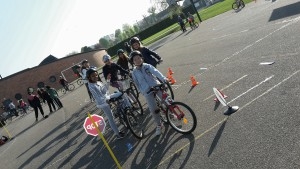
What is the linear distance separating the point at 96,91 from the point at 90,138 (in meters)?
3.60

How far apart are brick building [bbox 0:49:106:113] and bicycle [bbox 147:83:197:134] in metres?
53.6

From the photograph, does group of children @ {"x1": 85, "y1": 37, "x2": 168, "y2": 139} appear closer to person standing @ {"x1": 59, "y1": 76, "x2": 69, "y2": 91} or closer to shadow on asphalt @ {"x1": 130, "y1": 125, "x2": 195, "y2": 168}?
shadow on asphalt @ {"x1": 130, "y1": 125, "x2": 195, "y2": 168}

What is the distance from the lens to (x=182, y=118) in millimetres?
7633

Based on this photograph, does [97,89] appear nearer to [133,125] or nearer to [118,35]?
[133,125]

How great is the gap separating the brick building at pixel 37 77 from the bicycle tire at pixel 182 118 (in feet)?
176

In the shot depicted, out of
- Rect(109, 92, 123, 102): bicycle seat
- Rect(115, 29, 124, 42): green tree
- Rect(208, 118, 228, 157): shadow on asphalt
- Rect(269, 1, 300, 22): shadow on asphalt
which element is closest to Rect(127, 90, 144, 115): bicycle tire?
Rect(109, 92, 123, 102): bicycle seat

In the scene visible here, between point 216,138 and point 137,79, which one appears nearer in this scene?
point 216,138

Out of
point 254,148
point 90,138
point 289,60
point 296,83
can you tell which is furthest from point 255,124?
point 90,138

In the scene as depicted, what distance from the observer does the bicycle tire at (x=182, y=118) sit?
24.3 ft

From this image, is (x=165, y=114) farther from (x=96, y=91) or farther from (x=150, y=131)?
(x=96, y=91)

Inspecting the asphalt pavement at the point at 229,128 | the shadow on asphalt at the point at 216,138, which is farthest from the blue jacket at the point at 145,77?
the shadow on asphalt at the point at 216,138

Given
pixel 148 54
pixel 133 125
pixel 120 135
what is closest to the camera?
pixel 133 125

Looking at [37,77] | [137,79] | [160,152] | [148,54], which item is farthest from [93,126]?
[37,77]

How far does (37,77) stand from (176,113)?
2228 inches
